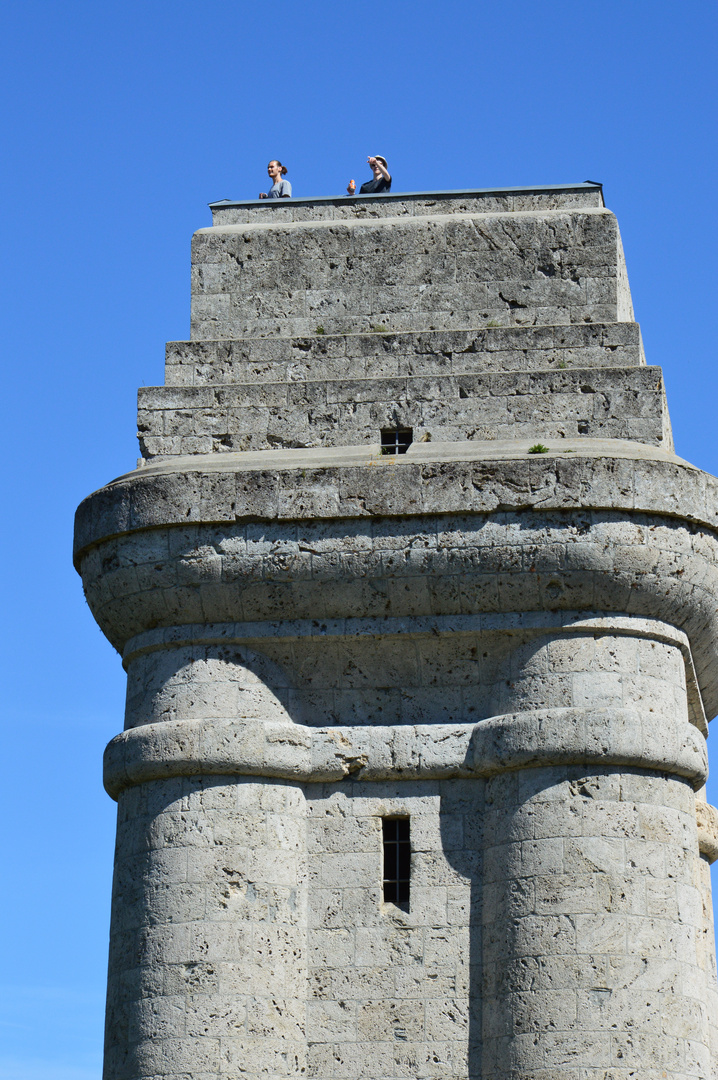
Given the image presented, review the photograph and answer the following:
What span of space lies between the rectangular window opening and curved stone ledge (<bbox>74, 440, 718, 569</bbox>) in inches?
12.4

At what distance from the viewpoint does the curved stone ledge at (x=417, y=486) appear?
14.1 metres

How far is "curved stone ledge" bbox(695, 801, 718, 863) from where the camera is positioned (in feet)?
53.8

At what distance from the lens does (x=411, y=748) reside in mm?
14188

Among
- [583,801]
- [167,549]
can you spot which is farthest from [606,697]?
[167,549]

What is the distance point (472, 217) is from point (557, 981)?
7199 millimetres

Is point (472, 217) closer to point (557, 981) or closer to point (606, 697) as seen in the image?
point (606, 697)

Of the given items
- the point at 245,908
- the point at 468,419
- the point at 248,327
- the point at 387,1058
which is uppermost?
the point at 248,327

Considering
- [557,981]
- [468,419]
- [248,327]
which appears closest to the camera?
[557,981]

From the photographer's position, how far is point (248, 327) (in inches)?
639

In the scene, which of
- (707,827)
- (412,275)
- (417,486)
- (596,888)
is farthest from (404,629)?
(707,827)

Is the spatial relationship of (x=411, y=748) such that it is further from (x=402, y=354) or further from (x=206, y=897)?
(x=402, y=354)

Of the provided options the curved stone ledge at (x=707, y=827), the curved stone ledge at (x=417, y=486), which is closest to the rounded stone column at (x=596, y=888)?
the curved stone ledge at (x=417, y=486)

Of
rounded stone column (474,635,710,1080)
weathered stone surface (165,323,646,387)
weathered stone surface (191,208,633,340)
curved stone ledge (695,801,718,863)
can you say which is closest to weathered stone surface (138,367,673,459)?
weathered stone surface (165,323,646,387)

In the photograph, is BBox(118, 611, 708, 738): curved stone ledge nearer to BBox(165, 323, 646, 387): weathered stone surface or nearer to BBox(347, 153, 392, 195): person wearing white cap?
BBox(165, 323, 646, 387): weathered stone surface
